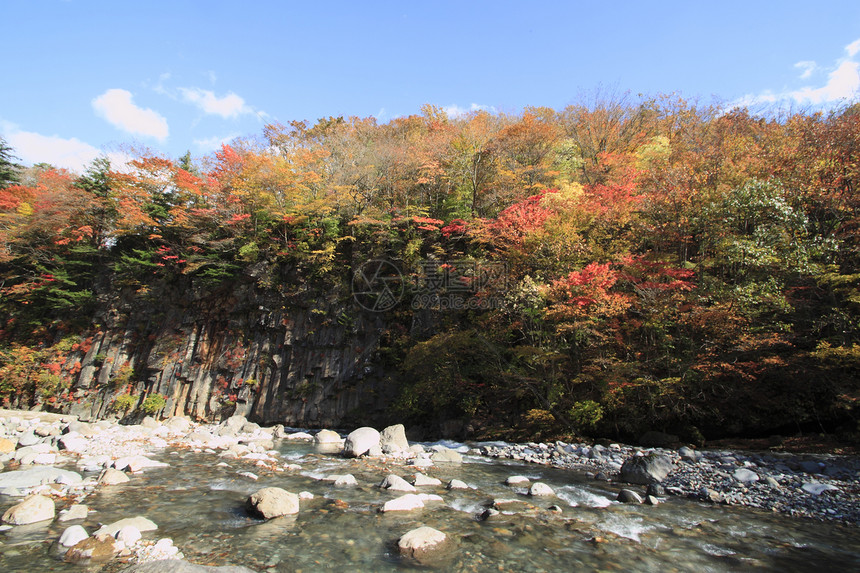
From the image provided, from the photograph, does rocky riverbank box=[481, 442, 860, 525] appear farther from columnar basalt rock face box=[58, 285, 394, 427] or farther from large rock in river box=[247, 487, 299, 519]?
columnar basalt rock face box=[58, 285, 394, 427]

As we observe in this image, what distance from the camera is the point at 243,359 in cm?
2203

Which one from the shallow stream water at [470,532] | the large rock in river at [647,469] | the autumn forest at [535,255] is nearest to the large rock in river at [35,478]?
the shallow stream water at [470,532]

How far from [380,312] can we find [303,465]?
10306 millimetres

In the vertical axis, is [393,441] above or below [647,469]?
below

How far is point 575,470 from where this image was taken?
34.5ft

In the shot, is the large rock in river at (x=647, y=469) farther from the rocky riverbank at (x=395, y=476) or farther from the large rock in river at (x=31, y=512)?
the large rock in river at (x=31, y=512)

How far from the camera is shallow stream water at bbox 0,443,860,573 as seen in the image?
5023mm

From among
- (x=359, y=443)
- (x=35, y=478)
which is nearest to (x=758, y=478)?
(x=359, y=443)

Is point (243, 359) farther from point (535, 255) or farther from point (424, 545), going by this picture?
point (424, 545)

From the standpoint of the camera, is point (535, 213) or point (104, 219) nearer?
point (535, 213)

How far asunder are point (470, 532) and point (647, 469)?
17.8 ft

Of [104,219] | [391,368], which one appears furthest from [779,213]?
[104,219]

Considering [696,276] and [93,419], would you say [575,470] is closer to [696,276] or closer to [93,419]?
[696,276]

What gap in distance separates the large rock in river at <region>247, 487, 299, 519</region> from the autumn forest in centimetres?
906
